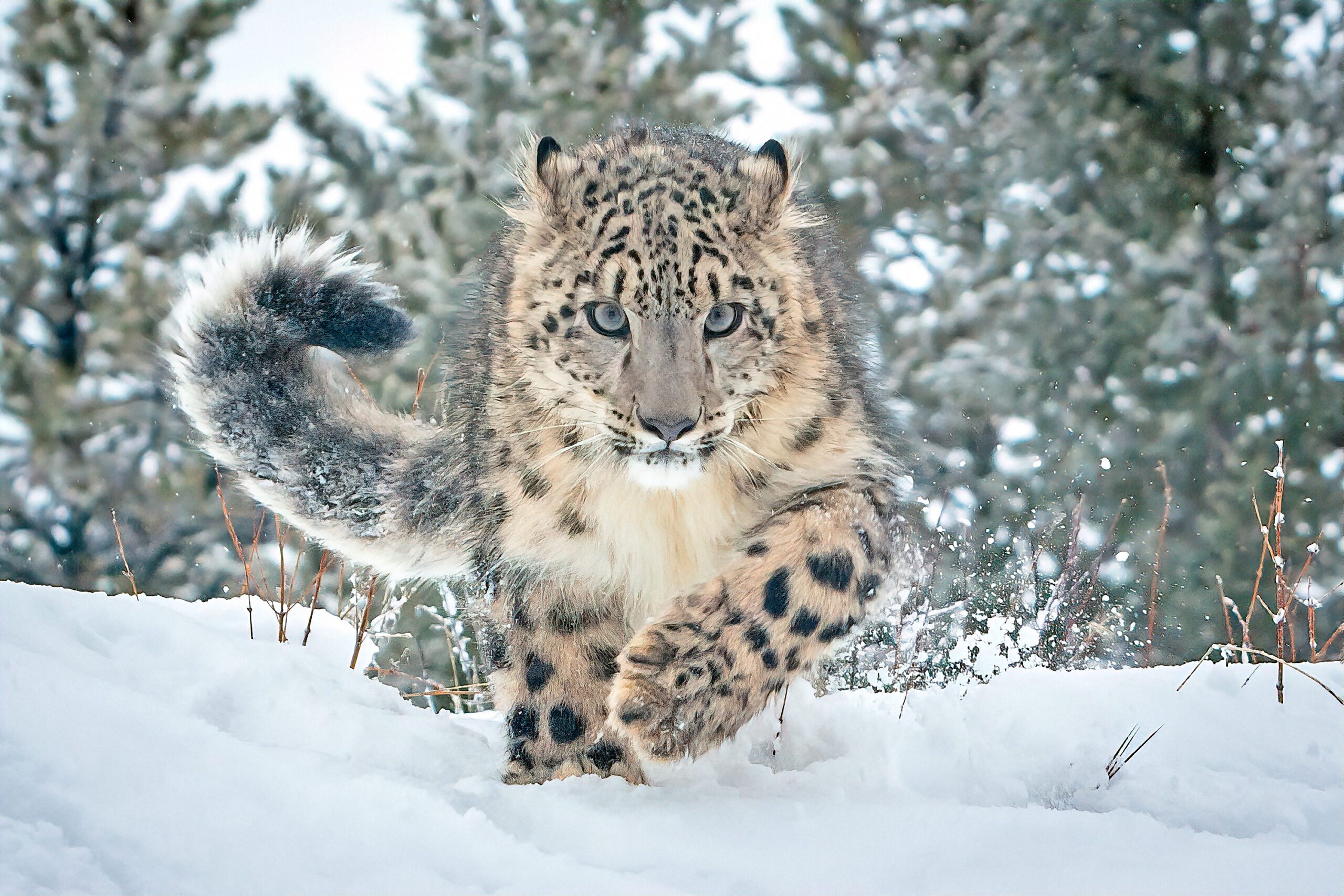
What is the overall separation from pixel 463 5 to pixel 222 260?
17.9 ft

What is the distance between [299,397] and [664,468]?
73.3 inches

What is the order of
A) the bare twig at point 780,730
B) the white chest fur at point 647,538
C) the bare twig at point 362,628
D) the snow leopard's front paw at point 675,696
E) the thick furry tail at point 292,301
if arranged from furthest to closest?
the bare twig at point 362,628
the thick furry tail at point 292,301
the white chest fur at point 647,538
the bare twig at point 780,730
the snow leopard's front paw at point 675,696

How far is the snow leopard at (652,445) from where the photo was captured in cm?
284

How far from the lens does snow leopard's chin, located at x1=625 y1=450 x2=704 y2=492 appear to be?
112 inches

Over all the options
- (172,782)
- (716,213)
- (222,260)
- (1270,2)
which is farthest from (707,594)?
(1270,2)

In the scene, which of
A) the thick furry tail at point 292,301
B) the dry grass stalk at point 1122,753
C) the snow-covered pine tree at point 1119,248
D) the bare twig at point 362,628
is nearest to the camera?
Result: the dry grass stalk at point 1122,753

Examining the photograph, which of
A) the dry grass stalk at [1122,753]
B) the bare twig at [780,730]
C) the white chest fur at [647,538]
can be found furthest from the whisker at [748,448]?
the dry grass stalk at [1122,753]

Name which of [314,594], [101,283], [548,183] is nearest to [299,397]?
[314,594]

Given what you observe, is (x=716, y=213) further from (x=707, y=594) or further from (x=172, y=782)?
(x=172, y=782)

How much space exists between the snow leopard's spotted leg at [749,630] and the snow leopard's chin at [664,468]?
252 millimetres

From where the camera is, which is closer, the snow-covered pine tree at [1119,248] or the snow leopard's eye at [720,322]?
the snow leopard's eye at [720,322]

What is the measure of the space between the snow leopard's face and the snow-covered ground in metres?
0.86

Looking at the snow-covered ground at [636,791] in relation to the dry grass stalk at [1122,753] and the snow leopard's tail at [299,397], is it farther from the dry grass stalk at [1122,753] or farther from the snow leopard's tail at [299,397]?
the snow leopard's tail at [299,397]

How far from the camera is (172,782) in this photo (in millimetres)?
2119
